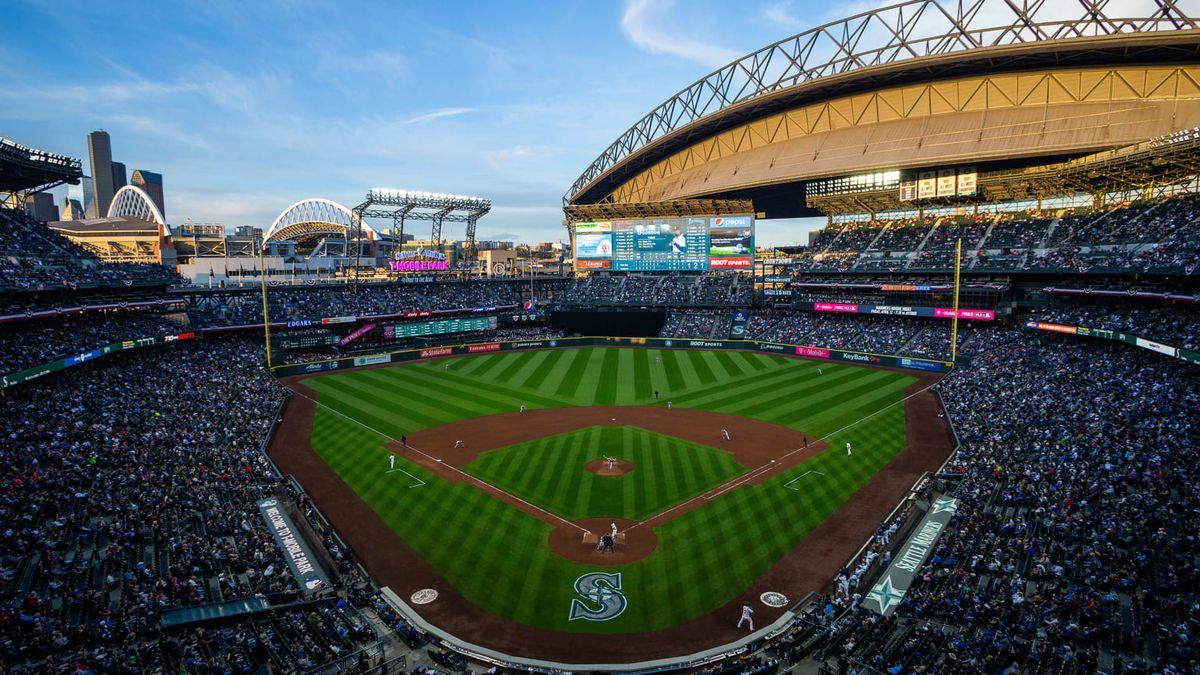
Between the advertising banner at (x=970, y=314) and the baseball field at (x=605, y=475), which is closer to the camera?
the baseball field at (x=605, y=475)

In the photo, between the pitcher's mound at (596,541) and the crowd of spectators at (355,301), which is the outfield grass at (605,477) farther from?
the crowd of spectators at (355,301)

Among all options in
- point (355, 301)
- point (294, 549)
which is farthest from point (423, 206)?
point (294, 549)

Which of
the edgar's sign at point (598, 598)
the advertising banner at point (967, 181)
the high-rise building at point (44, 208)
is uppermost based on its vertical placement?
the high-rise building at point (44, 208)

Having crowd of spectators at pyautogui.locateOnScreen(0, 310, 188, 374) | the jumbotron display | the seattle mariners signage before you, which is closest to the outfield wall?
crowd of spectators at pyautogui.locateOnScreen(0, 310, 188, 374)

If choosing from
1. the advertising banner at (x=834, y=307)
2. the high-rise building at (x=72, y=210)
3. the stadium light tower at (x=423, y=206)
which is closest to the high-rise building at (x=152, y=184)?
the high-rise building at (x=72, y=210)

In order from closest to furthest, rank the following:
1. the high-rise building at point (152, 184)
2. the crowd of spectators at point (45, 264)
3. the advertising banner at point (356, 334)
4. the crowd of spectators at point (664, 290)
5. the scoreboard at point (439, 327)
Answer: the crowd of spectators at point (45, 264)
the advertising banner at point (356, 334)
the scoreboard at point (439, 327)
the crowd of spectators at point (664, 290)
the high-rise building at point (152, 184)

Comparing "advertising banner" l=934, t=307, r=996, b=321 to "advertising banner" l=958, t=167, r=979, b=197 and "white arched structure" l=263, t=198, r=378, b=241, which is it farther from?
"white arched structure" l=263, t=198, r=378, b=241

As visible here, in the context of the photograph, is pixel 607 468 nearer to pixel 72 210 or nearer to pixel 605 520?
pixel 605 520

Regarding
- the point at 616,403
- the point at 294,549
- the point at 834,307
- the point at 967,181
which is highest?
the point at 967,181
